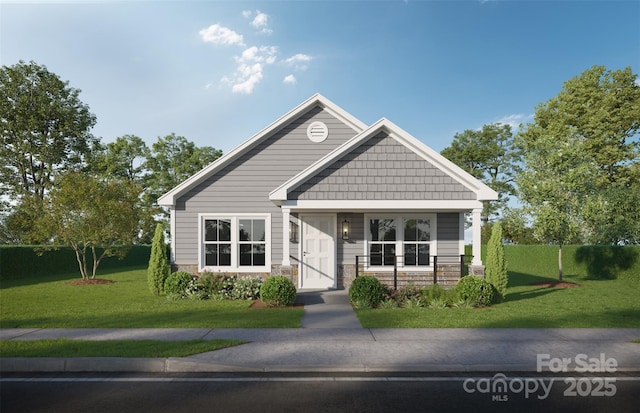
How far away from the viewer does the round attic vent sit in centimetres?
1494

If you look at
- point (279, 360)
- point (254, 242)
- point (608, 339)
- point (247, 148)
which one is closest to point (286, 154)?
point (247, 148)

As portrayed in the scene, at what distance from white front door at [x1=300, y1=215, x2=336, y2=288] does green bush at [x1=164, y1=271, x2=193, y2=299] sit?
4195 mm

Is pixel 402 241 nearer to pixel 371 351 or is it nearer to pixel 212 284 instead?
pixel 212 284

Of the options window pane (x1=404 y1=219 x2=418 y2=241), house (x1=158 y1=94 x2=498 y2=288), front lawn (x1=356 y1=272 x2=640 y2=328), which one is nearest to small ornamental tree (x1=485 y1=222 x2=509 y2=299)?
front lawn (x1=356 y1=272 x2=640 y2=328)

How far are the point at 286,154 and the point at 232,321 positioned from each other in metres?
7.69

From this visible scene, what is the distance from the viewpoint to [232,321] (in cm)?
885

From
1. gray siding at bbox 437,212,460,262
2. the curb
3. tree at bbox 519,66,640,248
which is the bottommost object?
the curb

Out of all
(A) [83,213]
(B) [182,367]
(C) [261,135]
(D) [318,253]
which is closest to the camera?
(B) [182,367]

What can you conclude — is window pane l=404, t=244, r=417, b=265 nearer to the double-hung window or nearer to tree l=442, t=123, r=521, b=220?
the double-hung window

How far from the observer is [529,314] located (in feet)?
32.3

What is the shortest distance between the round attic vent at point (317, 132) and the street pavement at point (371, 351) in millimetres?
8431

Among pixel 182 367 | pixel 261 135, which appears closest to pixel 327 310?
pixel 182 367

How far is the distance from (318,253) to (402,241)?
10.5ft

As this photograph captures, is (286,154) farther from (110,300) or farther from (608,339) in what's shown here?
(608,339)
